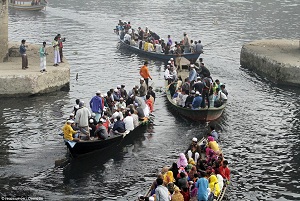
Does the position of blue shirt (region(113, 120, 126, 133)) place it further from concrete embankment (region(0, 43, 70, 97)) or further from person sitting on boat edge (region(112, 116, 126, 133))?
concrete embankment (region(0, 43, 70, 97))

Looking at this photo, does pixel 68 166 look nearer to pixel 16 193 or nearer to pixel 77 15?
pixel 16 193

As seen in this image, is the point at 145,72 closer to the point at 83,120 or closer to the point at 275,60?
the point at 83,120

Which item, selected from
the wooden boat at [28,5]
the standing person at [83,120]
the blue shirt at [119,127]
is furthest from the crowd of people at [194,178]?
the wooden boat at [28,5]

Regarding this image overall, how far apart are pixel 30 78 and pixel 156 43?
50.3 feet

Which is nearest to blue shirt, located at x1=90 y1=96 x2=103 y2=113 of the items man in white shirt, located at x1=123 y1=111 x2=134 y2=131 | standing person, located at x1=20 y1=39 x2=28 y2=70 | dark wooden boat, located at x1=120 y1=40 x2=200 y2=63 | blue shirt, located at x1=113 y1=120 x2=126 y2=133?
man in white shirt, located at x1=123 y1=111 x2=134 y2=131

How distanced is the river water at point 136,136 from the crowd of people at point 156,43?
1155 millimetres

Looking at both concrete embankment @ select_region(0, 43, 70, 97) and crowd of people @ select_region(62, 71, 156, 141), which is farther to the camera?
concrete embankment @ select_region(0, 43, 70, 97)

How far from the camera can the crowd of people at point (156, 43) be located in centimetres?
4191

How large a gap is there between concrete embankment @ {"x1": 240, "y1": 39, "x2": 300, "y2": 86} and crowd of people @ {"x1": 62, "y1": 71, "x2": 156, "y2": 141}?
38.3 ft

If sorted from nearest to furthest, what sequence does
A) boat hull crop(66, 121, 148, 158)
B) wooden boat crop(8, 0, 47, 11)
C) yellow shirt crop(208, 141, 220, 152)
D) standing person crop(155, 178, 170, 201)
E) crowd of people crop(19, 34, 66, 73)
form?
1. standing person crop(155, 178, 170, 201)
2. yellow shirt crop(208, 141, 220, 152)
3. boat hull crop(66, 121, 148, 158)
4. crowd of people crop(19, 34, 66, 73)
5. wooden boat crop(8, 0, 47, 11)

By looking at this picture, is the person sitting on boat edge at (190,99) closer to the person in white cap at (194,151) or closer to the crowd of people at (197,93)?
the crowd of people at (197,93)

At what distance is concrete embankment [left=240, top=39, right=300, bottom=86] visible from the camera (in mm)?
36922

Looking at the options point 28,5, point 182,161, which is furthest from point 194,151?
point 28,5

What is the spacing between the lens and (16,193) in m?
20.6
